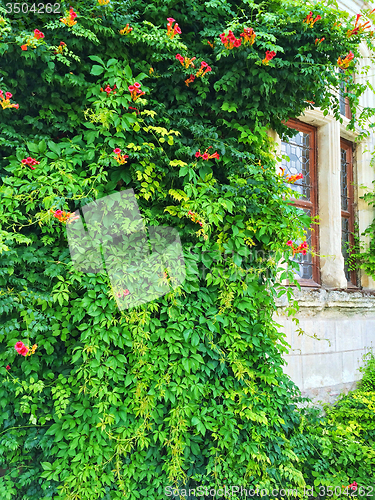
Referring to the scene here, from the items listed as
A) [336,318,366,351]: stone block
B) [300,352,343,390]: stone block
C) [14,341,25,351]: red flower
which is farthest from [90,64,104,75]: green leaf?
[336,318,366,351]: stone block

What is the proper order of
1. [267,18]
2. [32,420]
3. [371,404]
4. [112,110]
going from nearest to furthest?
[32,420], [112,110], [267,18], [371,404]

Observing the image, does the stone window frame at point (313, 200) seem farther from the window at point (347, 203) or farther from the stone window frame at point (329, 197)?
the window at point (347, 203)

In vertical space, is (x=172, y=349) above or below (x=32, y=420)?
above

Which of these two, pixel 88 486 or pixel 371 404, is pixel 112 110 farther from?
pixel 371 404

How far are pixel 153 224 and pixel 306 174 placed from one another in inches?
89.0

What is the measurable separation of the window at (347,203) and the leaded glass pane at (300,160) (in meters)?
0.82

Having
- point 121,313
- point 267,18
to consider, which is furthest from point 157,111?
point 121,313

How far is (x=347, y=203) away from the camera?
4137mm

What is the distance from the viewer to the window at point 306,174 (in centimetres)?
343

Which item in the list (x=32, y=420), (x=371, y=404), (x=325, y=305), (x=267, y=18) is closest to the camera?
(x=32, y=420)

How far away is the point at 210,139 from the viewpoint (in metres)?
2.22

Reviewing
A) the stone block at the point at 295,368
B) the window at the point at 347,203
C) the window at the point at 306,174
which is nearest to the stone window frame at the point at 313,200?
the window at the point at 306,174

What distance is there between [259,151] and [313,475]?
245 centimetres

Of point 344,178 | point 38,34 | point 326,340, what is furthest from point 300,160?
point 38,34
